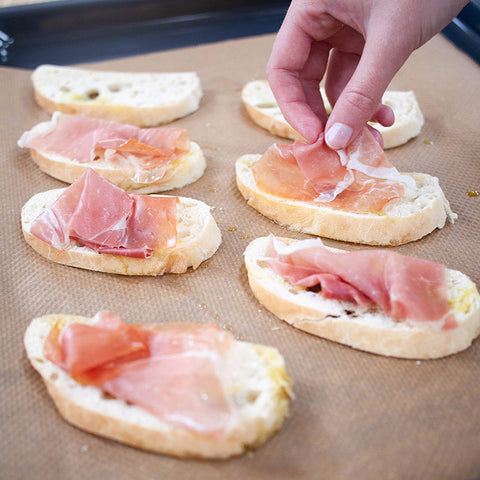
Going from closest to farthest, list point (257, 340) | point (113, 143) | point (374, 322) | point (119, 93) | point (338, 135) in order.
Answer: point (374, 322)
point (257, 340)
point (338, 135)
point (113, 143)
point (119, 93)

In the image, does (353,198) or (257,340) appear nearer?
(257,340)

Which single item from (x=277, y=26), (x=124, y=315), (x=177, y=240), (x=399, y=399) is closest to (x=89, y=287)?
(x=124, y=315)

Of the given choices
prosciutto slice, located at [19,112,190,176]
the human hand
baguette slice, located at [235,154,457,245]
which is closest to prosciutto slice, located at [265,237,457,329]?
baguette slice, located at [235,154,457,245]

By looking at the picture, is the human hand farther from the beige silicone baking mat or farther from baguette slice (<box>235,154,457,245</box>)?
the beige silicone baking mat

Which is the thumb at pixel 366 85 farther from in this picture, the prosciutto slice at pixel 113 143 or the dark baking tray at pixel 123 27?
the dark baking tray at pixel 123 27

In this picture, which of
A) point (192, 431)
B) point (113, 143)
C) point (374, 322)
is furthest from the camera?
point (113, 143)

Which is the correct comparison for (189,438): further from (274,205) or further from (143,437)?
(274,205)

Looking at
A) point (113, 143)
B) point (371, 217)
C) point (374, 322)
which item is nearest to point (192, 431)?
point (374, 322)

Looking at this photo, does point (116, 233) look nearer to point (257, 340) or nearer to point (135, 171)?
point (135, 171)
